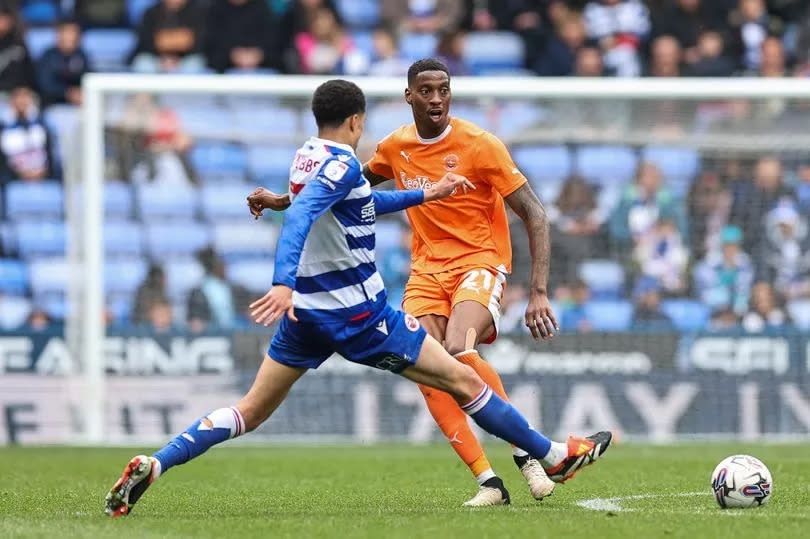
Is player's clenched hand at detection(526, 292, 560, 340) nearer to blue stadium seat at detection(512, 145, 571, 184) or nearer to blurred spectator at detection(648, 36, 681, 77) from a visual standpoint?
blue stadium seat at detection(512, 145, 571, 184)

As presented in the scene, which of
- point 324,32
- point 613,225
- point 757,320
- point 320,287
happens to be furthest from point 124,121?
point 320,287

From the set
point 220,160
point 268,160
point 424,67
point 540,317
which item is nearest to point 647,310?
point 268,160

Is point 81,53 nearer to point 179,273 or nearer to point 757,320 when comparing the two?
point 179,273

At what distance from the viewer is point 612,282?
15.1 metres

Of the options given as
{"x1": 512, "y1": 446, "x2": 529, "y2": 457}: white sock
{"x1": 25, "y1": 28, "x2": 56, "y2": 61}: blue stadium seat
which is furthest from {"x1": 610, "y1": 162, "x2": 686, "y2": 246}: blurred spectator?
{"x1": 25, "y1": 28, "x2": 56, "y2": 61}: blue stadium seat

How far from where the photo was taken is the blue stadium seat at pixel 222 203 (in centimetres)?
1516

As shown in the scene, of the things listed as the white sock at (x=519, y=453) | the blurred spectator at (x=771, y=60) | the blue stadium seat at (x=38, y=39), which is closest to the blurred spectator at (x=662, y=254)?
the blurred spectator at (x=771, y=60)

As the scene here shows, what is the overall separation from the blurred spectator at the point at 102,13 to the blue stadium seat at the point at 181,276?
19.6 feet

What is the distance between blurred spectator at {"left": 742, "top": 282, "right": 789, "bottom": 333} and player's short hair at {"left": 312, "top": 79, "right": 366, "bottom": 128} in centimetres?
866

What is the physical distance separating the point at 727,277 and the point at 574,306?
1638 mm

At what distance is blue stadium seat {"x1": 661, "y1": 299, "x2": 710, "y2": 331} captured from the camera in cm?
1492

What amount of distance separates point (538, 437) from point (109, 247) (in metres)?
8.56

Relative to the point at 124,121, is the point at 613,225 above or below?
below

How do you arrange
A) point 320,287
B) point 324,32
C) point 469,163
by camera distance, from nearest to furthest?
1. point 320,287
2. point 469,163
3. point 324,32
